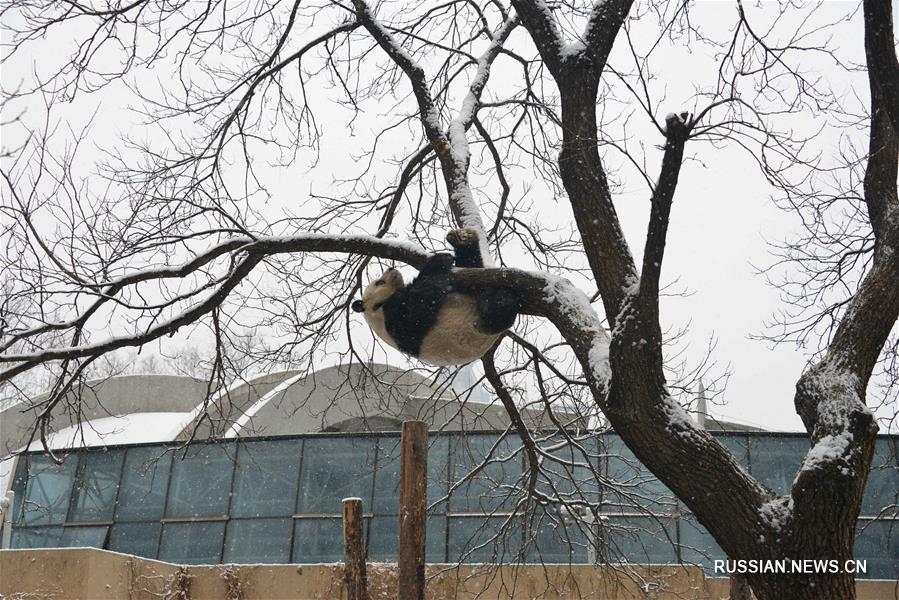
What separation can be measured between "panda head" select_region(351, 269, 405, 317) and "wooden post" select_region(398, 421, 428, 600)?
89cm

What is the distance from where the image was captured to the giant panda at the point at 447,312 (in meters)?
5.01

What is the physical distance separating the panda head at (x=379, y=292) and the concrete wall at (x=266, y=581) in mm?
4811

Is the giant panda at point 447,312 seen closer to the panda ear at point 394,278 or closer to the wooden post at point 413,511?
the panda ear at point 394,278

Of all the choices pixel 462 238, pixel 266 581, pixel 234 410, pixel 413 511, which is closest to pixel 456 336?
pixel 462 238

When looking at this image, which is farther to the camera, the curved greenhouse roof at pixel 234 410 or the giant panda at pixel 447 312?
the curved greenhouse roof at pixel 234 410

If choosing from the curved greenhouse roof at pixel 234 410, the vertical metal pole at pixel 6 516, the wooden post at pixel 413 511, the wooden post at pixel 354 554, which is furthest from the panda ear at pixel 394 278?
the vertical metal pole at pixel 6 516

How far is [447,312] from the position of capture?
5.16m

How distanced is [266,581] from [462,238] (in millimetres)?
7428

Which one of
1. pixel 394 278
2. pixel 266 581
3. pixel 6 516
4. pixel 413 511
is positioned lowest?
pixel 266 581

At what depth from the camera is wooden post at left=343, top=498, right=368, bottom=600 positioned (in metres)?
6.32

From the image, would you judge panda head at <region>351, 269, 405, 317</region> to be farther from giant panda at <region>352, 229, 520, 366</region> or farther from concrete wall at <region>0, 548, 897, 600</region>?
concrete wall at <region>0, 548, 897, 600</region>

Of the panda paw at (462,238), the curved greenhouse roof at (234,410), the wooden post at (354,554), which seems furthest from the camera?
the curved greenhouse roof at (234,410)

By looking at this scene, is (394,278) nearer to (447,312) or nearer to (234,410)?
(447,312)
